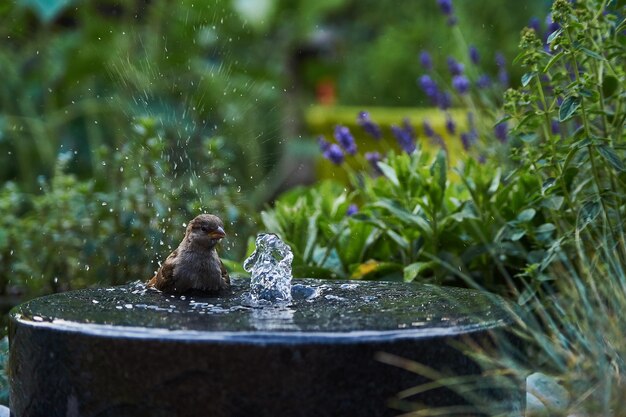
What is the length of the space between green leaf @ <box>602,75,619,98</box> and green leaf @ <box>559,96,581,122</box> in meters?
0.50

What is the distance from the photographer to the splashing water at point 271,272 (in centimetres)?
276

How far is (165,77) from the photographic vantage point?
294 inches

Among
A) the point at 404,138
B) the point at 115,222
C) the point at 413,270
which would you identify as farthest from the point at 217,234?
the point at 404,138

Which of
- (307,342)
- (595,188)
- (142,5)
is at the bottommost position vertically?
(307,342)

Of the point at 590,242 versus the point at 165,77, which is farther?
the point at 165,77

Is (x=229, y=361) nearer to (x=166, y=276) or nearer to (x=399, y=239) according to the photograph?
(x=166, y=276)

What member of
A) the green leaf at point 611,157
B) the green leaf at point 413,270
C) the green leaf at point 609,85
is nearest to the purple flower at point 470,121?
the green leaf at point 609,85

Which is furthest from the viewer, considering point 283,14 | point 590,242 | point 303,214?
point 283,14

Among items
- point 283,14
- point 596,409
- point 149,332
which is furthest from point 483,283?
point 283,14

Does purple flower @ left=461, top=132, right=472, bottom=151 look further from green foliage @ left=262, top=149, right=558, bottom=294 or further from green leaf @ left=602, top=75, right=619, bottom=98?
green leaf @ left=602, top=75, right=619, bottom=98

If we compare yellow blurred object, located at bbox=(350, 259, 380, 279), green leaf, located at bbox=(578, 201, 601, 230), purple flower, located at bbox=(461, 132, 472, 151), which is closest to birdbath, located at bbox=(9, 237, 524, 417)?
green leaf, located at bbox=(578, 201, 601, 230)

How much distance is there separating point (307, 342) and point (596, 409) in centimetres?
60

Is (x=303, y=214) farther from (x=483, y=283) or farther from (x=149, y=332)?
(x=149, y=332)

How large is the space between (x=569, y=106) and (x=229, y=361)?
1320mm
